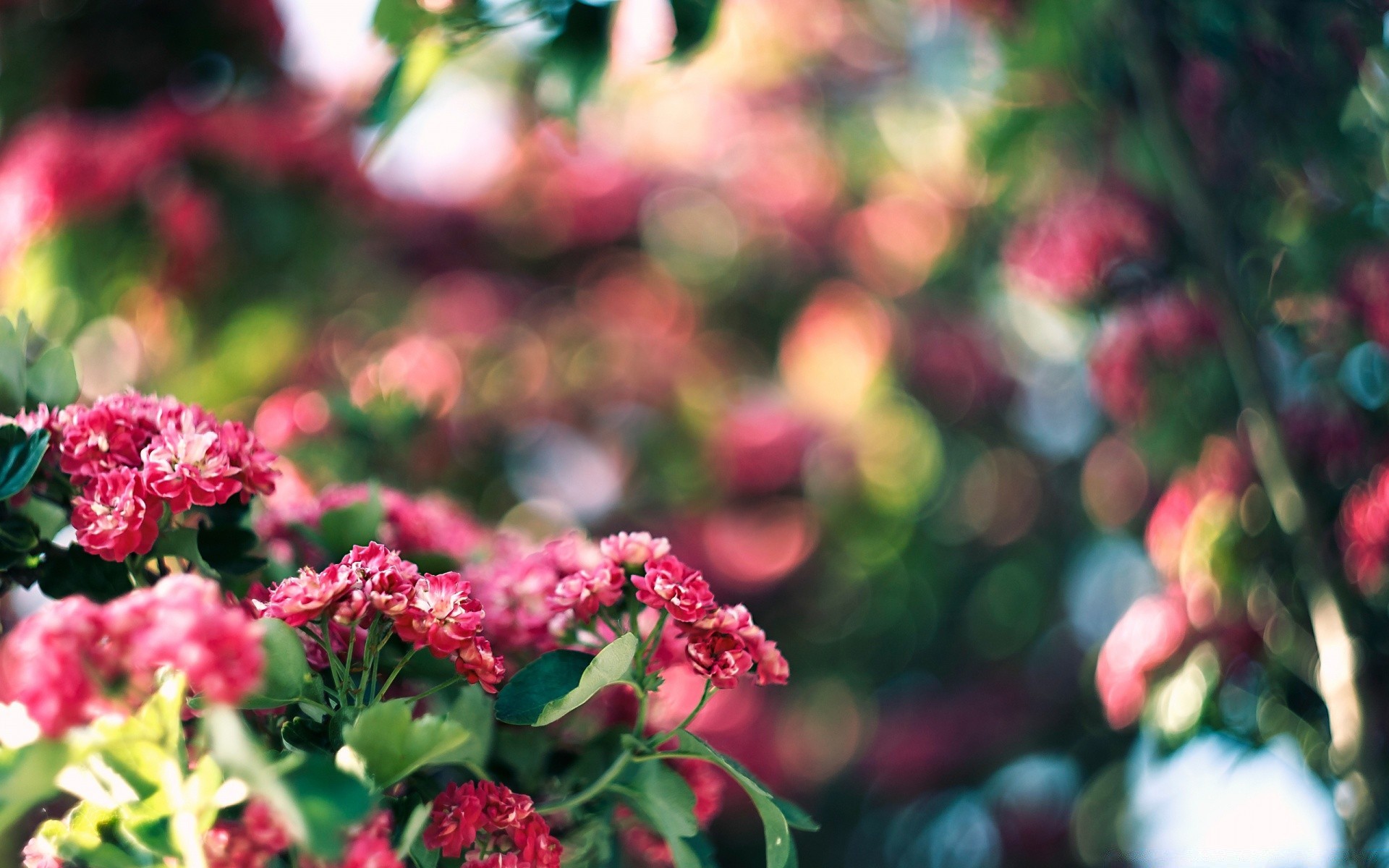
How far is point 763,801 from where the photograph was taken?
1.94ft

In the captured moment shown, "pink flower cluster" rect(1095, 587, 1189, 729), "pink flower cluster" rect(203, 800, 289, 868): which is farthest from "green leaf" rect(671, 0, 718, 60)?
"pink flower cluster" rect(1095, 587, 1189, 729)

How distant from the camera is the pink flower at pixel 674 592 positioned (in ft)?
1.96

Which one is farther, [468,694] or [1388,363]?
[1388,363]

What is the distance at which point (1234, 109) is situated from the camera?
3.50ft

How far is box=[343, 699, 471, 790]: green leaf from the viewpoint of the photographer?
0.49m

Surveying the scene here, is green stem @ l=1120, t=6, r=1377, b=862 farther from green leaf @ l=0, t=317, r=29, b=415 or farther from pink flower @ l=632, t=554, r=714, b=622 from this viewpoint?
green leaf @ l=0, t=317, r=29, b=415

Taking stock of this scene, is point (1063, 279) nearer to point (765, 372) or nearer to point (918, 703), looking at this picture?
point (918, 703)

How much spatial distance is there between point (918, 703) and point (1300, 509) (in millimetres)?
1130

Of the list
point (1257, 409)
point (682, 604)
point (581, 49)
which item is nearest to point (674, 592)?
point (682, 604)

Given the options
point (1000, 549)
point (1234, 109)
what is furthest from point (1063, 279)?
point (1000, 549)

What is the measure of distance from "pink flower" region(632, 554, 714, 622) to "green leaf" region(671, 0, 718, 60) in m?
0.41

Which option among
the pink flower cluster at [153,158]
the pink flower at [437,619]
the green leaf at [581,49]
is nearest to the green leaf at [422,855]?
the pink flower at [437,619]

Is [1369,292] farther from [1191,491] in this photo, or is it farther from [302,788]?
[302,788]

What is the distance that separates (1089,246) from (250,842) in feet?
3.42
